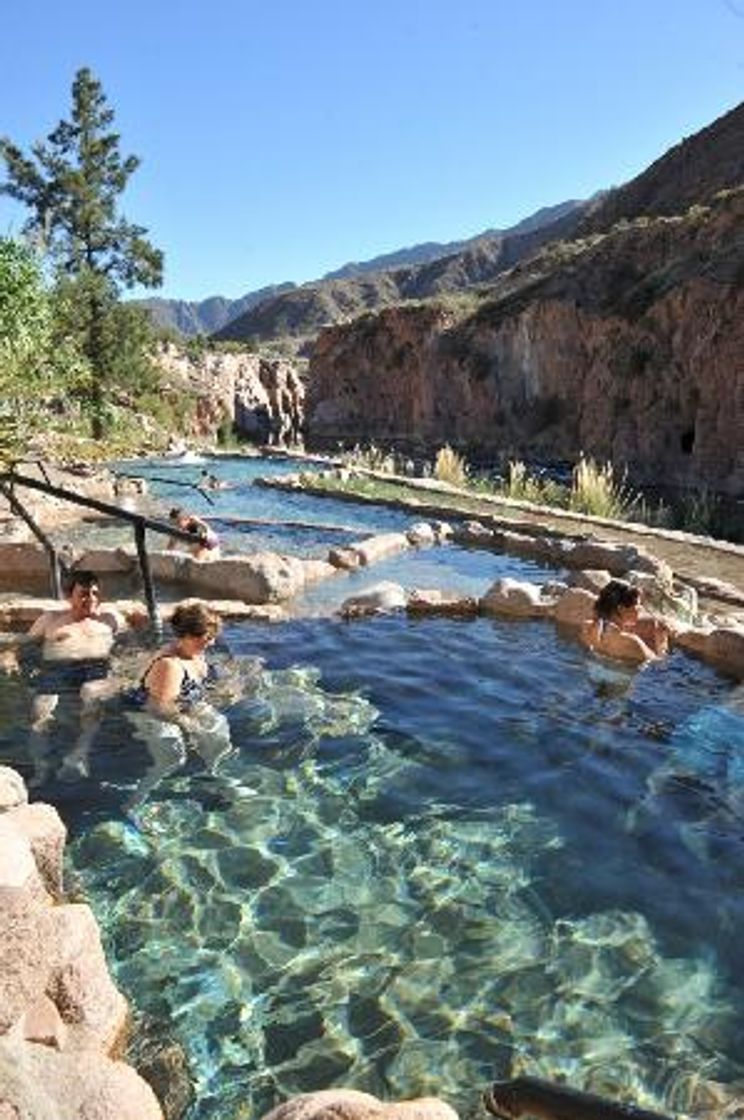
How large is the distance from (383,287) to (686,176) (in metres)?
86.8

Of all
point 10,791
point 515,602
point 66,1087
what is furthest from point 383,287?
point 66,1087

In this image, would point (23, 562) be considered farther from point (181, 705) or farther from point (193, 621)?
point (193, 621)

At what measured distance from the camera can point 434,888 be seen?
546cm

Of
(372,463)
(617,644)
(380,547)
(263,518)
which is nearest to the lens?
(617,644)

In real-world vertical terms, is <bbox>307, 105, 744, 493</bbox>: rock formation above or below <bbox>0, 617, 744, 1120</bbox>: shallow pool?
above

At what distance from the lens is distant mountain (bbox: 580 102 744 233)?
198 feet

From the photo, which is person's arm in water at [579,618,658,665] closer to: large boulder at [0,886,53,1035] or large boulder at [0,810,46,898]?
large boulder at [0,810,46,898]

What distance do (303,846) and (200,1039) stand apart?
182cm

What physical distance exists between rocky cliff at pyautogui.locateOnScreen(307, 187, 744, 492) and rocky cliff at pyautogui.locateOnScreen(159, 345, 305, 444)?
666 cm

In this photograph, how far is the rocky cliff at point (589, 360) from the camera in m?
32.8

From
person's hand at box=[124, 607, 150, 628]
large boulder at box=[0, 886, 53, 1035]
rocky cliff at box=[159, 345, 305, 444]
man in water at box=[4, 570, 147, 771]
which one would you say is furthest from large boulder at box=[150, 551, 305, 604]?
rocky cliff at box=[159, 345, 305, 444]

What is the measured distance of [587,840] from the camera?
6.08 m

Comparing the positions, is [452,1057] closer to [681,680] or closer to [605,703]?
[605,703]

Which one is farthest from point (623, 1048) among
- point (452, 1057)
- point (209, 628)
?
point (209, 628)
